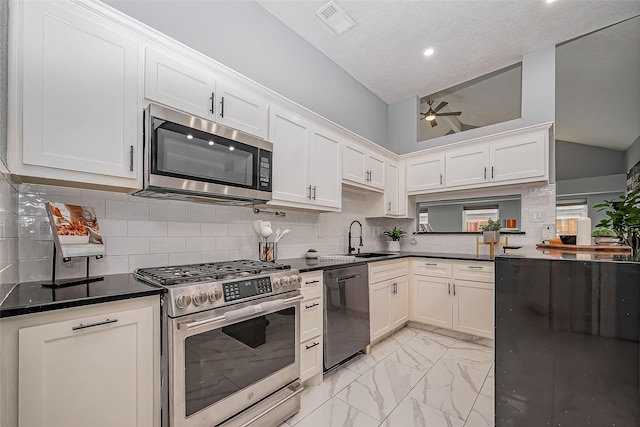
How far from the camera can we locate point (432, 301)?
333 cm

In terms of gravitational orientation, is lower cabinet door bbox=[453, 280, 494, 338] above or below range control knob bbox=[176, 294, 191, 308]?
below

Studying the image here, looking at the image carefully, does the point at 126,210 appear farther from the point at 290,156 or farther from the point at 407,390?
the point at 407,390

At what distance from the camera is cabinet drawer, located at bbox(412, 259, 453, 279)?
3237mm

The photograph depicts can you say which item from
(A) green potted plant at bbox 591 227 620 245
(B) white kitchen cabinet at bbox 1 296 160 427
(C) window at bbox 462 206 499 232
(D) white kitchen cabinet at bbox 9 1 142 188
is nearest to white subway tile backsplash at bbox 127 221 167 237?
(D) white kitchen cabinet at bbox 9 1 142 188

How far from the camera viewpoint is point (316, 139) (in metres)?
2.78

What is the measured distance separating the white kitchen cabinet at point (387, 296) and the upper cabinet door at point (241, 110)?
66.0 inches

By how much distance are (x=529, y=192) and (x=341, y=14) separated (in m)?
2.84

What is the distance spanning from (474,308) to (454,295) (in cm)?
22

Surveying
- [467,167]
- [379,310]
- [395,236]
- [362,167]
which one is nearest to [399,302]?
[379,310]

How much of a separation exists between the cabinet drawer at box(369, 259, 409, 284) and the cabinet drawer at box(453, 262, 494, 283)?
55 centimetres

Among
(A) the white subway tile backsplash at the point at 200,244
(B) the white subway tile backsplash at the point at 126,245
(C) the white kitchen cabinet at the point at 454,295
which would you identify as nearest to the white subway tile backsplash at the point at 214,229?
(A) the white subway tile backsplash at the point at 200,244

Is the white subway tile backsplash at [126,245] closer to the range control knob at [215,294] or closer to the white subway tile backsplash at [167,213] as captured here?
the white subway tile backsplash at [167,213]

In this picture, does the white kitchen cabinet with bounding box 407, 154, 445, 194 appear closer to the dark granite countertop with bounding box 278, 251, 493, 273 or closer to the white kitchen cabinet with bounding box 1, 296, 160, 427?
the dark granite countertop with bounding box 278, 251, 493, 273

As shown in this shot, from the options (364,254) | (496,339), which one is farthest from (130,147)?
(364,254)
